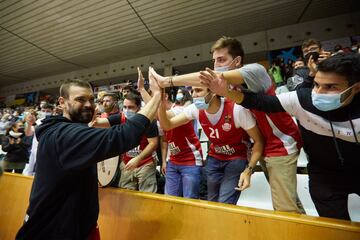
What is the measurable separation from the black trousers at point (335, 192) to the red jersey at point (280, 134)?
27cm

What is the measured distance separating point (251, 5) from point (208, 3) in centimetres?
115

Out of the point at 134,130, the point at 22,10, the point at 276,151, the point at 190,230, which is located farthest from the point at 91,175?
the point at 22,10

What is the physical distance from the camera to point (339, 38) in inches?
252

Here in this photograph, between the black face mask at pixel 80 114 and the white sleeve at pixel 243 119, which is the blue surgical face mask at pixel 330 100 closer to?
the white sleeve at pixel 243 119

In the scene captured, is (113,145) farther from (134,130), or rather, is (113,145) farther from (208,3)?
(208,3)

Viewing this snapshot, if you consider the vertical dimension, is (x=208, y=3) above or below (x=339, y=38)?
above

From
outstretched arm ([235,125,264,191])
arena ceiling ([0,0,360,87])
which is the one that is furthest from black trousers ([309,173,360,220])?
arena ceiling ([0,0,360,87])

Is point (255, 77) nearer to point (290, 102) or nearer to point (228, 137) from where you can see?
point (290, 102)

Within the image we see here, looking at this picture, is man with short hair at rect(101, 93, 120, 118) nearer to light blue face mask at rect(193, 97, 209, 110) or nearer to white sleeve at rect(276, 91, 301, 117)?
light blue face mask at rect(193, 97, 209, 110)

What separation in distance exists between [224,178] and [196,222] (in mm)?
562

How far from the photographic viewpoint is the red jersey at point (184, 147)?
2371mm

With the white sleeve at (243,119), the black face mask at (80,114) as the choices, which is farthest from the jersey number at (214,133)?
the black face mask at (80,114)

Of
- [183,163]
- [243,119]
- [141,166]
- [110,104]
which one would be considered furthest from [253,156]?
[110,104]

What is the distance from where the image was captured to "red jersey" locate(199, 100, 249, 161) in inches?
75.7
